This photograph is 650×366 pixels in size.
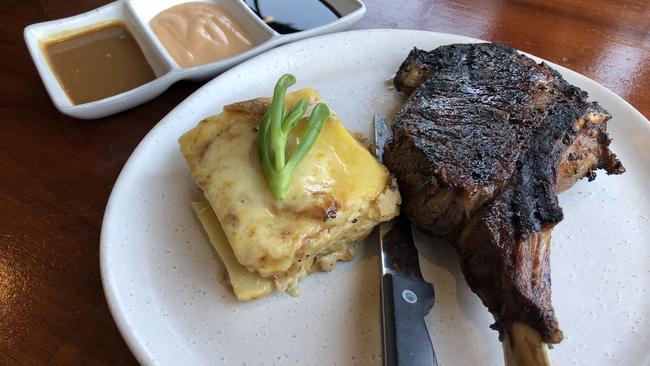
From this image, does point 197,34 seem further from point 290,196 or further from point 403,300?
point 403,300

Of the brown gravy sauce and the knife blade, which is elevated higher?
the brown gravy sauce

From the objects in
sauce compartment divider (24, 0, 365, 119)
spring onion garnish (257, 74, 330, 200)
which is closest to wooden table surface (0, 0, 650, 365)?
sauce compartment divider (24, 0, 365, 119)

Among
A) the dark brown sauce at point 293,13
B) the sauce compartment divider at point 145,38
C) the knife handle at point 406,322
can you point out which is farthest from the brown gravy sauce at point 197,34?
the knife handle at point 406,322

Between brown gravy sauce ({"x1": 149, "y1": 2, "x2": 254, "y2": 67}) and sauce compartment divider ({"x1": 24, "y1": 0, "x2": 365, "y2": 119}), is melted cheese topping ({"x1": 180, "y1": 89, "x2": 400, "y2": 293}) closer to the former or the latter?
sauce compartment divider ({"x1": 24, "y1": 0, "x2": 365, "y2": 119})

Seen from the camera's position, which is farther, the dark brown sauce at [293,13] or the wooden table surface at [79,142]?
the dark brown sauce at [293,13]

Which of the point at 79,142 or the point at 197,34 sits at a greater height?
the point at 197,34

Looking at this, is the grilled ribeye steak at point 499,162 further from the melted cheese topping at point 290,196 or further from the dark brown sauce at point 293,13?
the dark brown sauce at point 293,13

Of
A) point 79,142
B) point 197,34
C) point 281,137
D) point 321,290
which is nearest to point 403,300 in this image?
point 321,290
